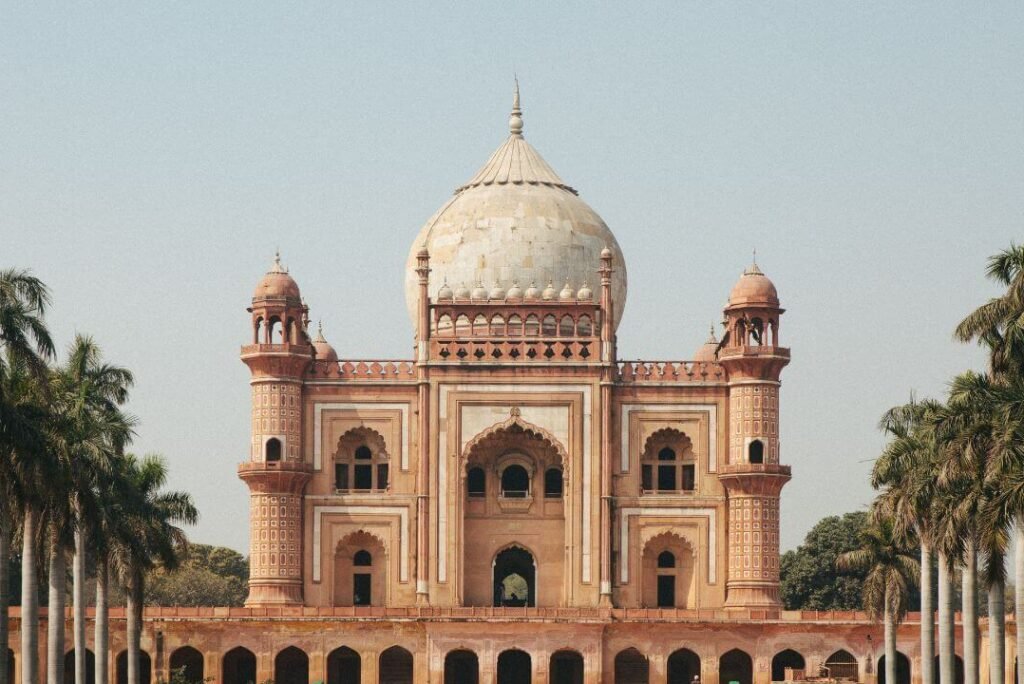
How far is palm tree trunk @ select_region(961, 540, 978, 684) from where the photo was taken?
143 feet

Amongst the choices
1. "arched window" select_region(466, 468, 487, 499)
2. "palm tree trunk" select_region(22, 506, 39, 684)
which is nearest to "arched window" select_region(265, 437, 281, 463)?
"arched window" select_region(466, 468, 487, 499)

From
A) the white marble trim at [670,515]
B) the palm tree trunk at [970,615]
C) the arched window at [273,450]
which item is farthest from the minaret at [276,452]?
the palm tree trunk at [970,615]

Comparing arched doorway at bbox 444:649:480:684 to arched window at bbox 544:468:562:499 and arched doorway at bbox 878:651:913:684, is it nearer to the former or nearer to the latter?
arched window at bbox 544:468:562:499

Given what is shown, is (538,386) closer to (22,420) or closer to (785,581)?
(785,581)

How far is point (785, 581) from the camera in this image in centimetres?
8062

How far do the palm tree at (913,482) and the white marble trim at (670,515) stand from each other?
12.8 meters

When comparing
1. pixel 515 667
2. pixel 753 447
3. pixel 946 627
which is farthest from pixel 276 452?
pixel 946 627

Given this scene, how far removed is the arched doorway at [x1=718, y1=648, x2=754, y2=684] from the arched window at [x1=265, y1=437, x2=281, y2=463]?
1471 cm

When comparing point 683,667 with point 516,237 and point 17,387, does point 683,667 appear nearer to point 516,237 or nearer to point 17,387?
point 516,237

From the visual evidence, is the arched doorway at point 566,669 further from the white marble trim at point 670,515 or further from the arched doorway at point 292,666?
the arched doorway at point 292,666

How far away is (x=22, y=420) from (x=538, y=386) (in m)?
29.8

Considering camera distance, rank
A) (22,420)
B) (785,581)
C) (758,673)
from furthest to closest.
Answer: (785,581) → (758,673) → (22,420)

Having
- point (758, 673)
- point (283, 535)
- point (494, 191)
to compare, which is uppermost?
point (494, 191)

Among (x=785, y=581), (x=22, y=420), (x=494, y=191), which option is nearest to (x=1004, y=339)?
(x=22, y=420)
